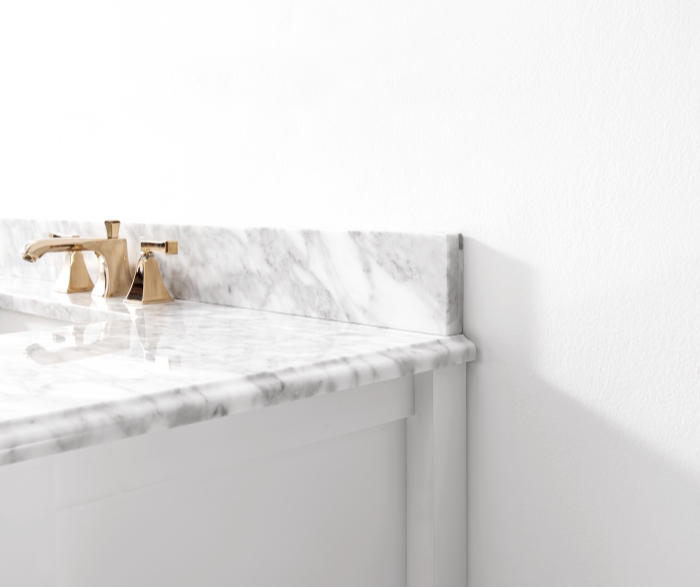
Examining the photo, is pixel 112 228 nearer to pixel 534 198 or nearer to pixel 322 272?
pixel 322 272

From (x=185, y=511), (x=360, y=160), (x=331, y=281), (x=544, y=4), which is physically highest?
(x=544, y=4)

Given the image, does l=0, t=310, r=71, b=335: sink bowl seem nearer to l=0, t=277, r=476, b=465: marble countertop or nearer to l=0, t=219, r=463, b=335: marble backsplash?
l=0, t=219, r=463, b=335: marble backsplash

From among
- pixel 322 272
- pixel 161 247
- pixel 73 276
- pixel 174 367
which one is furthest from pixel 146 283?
pixel 174 367

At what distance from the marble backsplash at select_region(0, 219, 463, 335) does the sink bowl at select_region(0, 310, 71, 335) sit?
0.17 m

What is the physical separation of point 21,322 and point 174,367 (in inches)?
27.5

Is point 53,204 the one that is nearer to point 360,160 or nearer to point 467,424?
point 360,160

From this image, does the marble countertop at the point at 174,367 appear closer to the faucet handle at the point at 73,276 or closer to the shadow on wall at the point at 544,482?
the shadow on wall at the point at 544,482

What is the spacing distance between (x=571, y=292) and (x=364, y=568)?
0.39 meters

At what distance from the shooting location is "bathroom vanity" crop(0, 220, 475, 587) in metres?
0.61

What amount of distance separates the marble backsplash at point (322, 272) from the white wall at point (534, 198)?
0.03m

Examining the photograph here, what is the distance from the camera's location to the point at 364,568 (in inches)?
33.7

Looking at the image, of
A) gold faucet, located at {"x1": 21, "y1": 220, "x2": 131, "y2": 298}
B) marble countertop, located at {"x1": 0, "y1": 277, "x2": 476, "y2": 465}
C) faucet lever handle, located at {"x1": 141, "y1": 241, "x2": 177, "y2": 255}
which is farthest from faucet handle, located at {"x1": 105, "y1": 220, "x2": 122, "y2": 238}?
marble countertop, located at {"x1": 0, "y1": 277, "x2": 476, "y2": 465}

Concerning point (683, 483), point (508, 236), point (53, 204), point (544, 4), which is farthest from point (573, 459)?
point (53, 204)

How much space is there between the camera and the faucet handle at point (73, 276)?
1.30m
